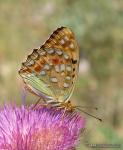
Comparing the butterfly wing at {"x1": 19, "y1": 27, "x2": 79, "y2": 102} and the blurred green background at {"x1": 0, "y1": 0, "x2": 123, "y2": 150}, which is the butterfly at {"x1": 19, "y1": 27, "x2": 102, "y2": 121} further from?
the blurred green background at {"x1": 0, "y1": 0, "x2": 123, "y2": 150}

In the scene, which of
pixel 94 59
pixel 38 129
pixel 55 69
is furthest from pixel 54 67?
pixel 94 59

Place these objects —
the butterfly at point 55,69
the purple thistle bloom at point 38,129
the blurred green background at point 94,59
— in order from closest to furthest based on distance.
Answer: the purple thistle bloom at point 38,129, the butterfly at point 55,69, the blurred green background at point 94,59

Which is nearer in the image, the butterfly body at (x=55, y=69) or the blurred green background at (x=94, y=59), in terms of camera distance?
the butterfly body at (x=55, y=69)

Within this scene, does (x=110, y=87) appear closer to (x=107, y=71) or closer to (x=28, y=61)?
(x=107, y=71)

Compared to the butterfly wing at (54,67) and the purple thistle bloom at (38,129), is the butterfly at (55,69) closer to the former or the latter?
the butterfly wing at (54,67)

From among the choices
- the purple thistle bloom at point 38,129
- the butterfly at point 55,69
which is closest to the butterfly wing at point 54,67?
the butterfly at point 55,69

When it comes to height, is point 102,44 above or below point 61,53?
above

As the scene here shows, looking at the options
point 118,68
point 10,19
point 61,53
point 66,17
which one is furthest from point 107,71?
point 61,53
